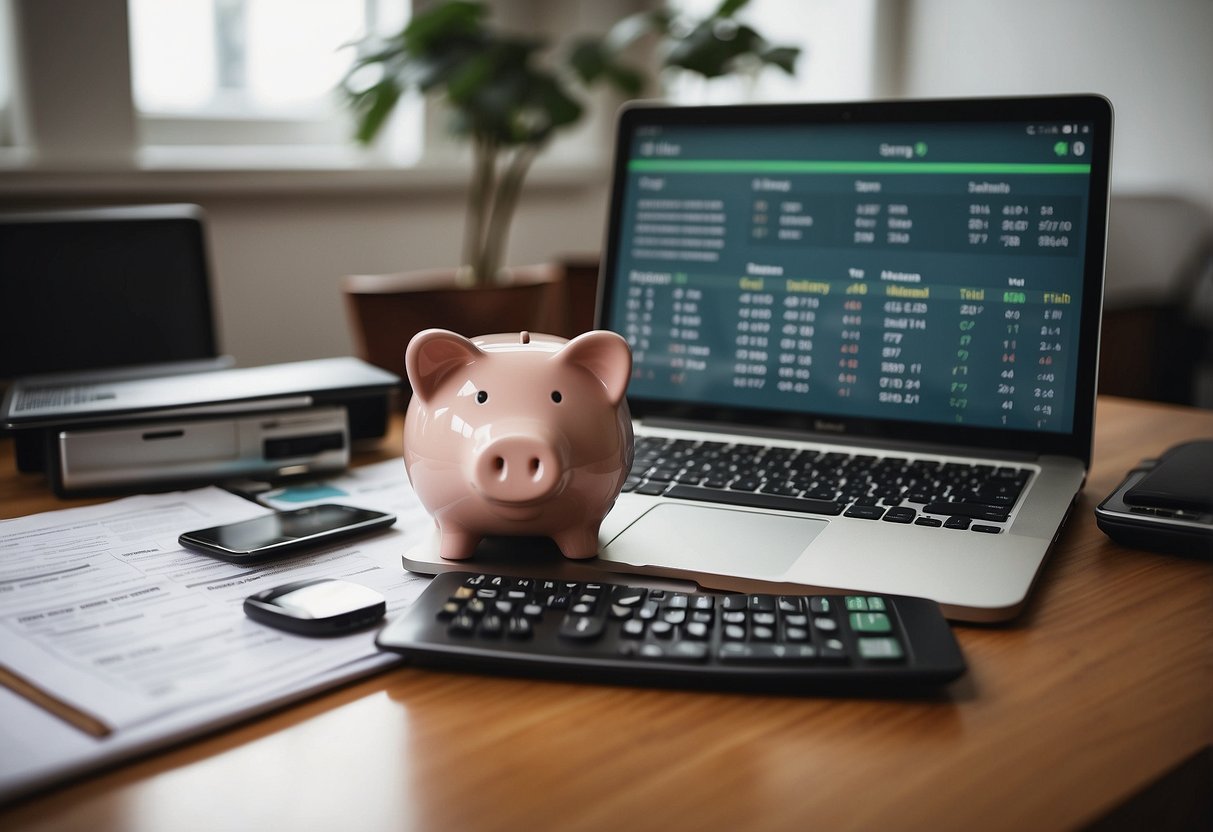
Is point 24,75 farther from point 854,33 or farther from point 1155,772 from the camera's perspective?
point 854,33

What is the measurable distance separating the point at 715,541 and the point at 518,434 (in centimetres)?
17

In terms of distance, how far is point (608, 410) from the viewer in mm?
596

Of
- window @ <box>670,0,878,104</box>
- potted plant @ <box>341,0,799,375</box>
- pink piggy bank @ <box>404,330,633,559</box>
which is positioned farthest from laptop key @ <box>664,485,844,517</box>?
window @ <box>670,0,878,104</box>

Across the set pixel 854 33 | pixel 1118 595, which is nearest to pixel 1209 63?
pixel 854 33

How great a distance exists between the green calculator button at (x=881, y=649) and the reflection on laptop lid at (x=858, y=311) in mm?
158

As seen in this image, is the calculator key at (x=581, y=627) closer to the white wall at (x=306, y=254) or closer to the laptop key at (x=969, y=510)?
the laptop key at (x=969, y=510)

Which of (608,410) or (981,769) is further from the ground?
(608,410)

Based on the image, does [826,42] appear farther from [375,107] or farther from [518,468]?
[518,468]

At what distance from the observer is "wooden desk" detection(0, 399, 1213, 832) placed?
0.40 metres

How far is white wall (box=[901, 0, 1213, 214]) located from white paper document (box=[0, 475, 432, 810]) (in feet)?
8.76

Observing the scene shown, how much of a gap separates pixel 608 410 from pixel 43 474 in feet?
1.79

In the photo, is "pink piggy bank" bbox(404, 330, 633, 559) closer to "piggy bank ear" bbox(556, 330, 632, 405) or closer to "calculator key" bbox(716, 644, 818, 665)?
"piggy bank ear" bbox(556, 330, 632, 405)

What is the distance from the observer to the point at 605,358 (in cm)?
60

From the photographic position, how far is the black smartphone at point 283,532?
65cm
